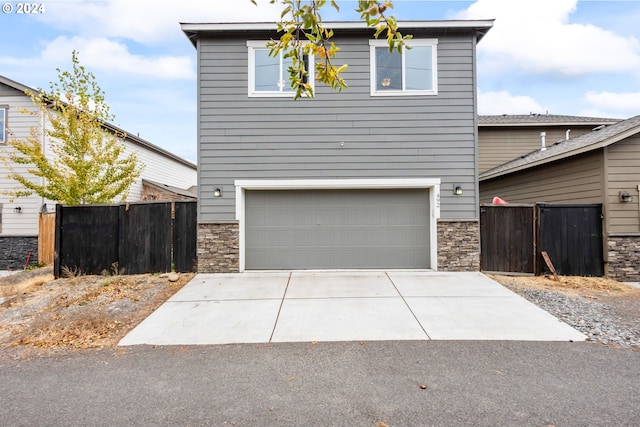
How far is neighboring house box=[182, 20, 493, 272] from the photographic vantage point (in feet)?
25.8

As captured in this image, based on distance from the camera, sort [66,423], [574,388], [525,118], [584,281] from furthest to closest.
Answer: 1. [525,118]
2. [584,281]
3. [574,388]
4. [66,423]

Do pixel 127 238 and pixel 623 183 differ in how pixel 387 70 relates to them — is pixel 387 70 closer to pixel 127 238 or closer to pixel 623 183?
pixel 623 183

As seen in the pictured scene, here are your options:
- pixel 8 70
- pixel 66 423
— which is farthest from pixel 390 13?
pixel 8 70

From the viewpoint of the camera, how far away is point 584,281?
7.24m

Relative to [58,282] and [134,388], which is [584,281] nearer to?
[134,388]

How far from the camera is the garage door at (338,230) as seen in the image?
26.3 feet

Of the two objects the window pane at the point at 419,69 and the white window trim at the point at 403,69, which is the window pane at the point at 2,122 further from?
the window pane at the point at 419,69

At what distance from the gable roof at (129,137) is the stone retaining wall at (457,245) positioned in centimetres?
1007

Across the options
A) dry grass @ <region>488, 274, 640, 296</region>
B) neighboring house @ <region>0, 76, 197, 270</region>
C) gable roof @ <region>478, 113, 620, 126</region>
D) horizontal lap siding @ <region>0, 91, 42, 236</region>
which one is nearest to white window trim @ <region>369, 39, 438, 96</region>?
dry grass @ <region>488, 274, 640, 296</region>

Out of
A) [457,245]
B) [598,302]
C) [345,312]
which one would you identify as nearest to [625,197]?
[598,302]

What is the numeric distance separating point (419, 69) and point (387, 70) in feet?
2.56

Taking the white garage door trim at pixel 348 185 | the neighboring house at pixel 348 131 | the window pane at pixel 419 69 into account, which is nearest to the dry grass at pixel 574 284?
the neighboring house at pixel 348 131

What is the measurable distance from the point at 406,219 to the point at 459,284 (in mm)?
2015

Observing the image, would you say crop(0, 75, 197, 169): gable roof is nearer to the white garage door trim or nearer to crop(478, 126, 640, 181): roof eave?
the white garage door trim
